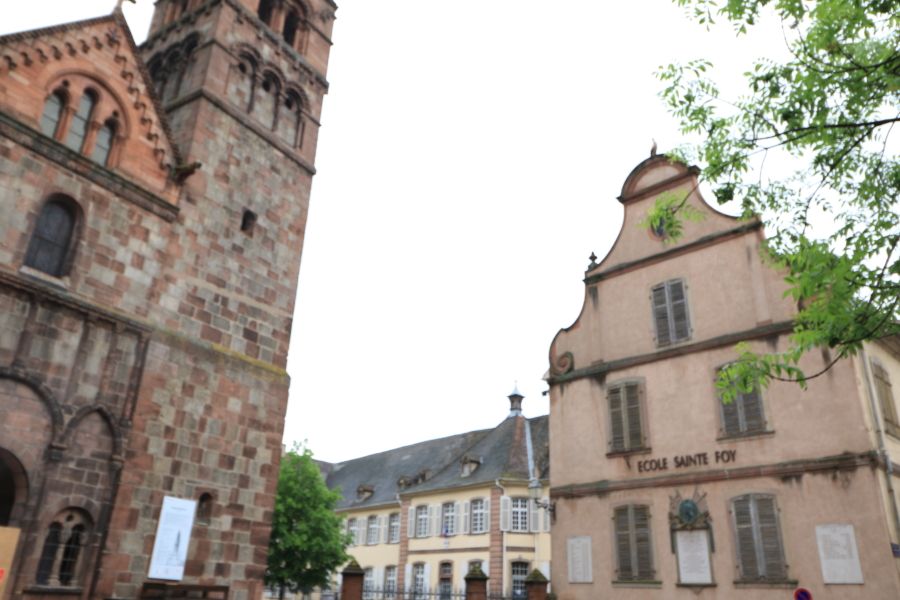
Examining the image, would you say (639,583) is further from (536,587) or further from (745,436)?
(745,436)

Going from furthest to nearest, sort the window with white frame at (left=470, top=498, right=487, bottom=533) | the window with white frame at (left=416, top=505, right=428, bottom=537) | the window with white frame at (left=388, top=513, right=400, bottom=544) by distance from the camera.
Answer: the window with white frame at (left=388, top=513, right=400, bottom=544), the window with white frame at (left=416, top=505, right=428, bottom=537), the window with white frame at (left=470, top=498, right=487, bottom=533)

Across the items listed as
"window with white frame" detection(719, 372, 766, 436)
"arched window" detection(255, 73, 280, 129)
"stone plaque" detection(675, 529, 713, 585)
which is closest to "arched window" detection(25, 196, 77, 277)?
"arched window" detection(255, 73, 280, 129)

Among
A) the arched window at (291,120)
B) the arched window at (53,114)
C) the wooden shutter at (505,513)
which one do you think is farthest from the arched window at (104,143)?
the wooden shutter at (505,513)

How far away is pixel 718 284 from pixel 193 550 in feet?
41.9

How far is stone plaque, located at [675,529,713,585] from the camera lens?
14.6 m

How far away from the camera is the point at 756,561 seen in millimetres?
13992

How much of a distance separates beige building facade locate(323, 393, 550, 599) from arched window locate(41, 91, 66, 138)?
2367 centimetres

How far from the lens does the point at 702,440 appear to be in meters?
15.5

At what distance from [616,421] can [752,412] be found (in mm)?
3309

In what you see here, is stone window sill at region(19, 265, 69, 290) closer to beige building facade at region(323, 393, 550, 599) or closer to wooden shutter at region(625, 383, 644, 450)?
wooden shutter at region(625, 383, 644, 450)

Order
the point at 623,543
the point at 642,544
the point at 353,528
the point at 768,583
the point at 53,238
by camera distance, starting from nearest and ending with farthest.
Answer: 1. the point at 53,238
2. the point at 768,583
3. the point at 642,544
4. the point at 623,543
5. the point at 353,528

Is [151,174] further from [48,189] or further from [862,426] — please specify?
[862,426]

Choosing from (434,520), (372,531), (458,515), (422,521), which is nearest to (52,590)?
(458,515)

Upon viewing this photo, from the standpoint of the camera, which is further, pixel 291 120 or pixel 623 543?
pixel 291 120
